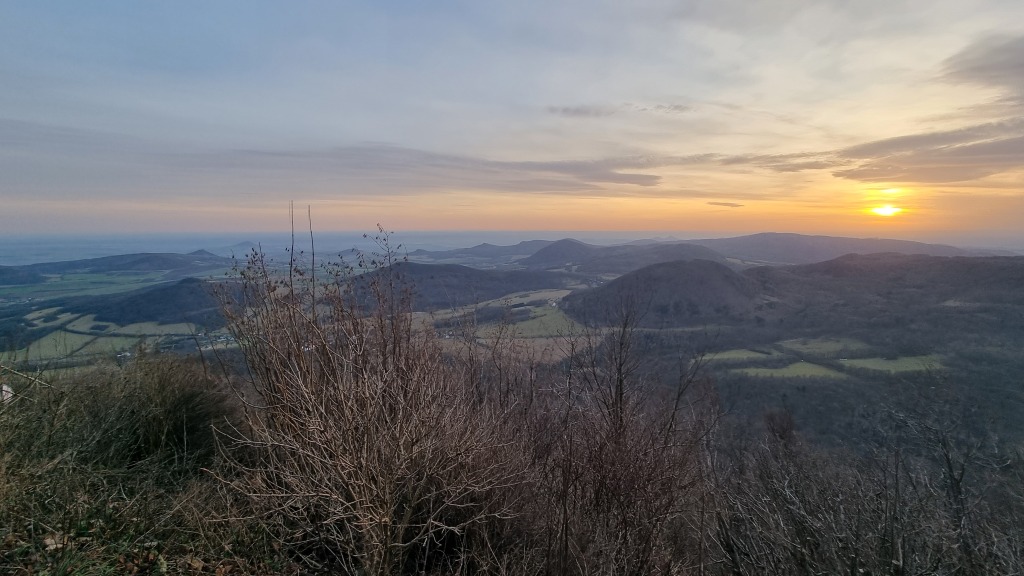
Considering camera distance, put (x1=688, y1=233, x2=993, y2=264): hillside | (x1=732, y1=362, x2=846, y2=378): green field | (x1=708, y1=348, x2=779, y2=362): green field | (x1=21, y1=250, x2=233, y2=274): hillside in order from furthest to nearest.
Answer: (x1=688, y1=233, x2=993, y2=264): hillside → (x1=21, y1=250, x2=233, y2=274): hillside → (x1=708, y1=348, x2=779, y2=362): green field → (x1=732, y1=362, x2=846, y2=378): green field

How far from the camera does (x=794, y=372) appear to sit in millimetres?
38094

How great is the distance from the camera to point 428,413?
482 centimetres

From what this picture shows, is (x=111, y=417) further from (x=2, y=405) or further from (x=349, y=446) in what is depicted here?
(x=349, y=446)

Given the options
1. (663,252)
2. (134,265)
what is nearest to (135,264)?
(134,265)

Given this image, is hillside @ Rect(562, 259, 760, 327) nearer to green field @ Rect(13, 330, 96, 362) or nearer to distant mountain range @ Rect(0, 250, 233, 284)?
distant mountain range @ Rect(0, 250, 233, 284)

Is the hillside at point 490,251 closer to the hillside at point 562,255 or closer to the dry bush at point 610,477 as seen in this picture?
the hillside at point 562,255

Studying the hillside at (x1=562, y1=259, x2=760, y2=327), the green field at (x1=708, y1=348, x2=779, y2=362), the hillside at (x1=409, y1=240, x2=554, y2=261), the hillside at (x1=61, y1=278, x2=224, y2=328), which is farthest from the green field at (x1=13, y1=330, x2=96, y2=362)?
the hillside at (x1=409, y1=240, x2=554, y2=261)

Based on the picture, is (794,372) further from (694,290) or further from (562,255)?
(562,255)

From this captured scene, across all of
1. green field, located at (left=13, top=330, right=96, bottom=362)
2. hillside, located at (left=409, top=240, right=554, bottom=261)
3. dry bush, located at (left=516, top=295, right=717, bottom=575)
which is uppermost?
hillside, located at (left=409, top=240, right=554, bottom=261)

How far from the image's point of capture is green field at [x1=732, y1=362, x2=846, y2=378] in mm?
36719

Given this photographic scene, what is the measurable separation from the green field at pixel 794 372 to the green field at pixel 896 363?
2.42m

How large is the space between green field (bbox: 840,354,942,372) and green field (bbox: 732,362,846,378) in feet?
7.94

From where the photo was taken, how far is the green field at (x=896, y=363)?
1398 inches

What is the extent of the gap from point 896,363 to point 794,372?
8.72 m
